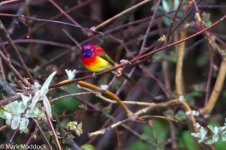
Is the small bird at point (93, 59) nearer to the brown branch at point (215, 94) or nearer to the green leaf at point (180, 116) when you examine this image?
the green leaf at point (180, 116)

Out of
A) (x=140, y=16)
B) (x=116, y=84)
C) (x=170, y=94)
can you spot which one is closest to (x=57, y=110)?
(x=116, y=84)

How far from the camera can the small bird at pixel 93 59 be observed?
1.94 m

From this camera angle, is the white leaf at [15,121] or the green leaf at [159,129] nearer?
the white leaf at [15,121]

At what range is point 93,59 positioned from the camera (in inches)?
77.2

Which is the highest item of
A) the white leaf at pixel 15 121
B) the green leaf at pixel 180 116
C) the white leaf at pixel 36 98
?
the white leaf at pixel 36 98

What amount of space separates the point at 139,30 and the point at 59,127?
1296 millimetres

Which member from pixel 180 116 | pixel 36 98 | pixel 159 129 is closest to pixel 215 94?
pixel 180 116

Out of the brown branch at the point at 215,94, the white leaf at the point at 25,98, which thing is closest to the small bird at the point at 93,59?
the white leaf at the point at 25,98

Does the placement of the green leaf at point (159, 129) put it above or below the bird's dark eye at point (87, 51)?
below

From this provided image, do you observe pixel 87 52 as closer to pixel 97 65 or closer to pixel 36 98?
pixel 97 65

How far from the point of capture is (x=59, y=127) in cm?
187

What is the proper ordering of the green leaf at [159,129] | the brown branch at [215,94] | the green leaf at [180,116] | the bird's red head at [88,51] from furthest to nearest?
the green leaf at [159,129] < the brown branch at [215,94] < the green leaf at [180,116] < the bird's red head at [88,51]

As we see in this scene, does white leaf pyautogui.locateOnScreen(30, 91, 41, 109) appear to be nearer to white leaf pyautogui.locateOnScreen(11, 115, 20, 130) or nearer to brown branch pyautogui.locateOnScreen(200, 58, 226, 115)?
white leaf pyautogui.locateOnScreen(11, 115, 20, 130)

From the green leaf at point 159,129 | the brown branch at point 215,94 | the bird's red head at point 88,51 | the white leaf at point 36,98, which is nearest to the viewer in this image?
the white leaf at point 36,98
